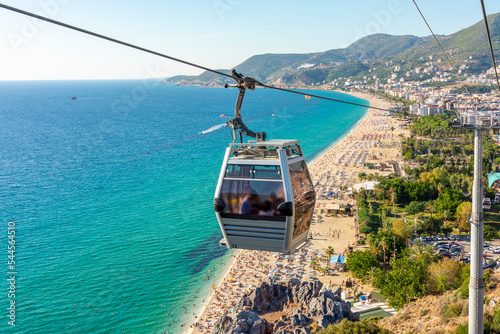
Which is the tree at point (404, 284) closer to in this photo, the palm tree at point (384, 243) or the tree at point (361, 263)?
the tree at point (361, 263)

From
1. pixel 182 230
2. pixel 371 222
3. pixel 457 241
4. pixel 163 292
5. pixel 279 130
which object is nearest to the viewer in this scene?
pixel 163 292

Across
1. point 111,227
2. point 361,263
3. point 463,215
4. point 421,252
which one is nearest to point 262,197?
point 361,263

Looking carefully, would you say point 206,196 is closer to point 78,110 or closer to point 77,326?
point 77,326

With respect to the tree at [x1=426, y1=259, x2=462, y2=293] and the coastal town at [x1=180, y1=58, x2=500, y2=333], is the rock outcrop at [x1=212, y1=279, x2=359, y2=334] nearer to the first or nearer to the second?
the coastal town at [x1=180, y1=58, x2=500, y2=333]

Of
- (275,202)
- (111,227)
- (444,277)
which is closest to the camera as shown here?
(275,202)

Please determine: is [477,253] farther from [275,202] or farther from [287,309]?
[287,309]

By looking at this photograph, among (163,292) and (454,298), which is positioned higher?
(454,298)

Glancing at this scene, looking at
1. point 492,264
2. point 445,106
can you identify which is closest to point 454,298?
point 492,264

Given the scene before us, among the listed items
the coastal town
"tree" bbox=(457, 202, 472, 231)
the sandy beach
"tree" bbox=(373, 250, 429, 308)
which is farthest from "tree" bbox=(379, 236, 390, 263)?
"tree" bbox=(457, 202, 472, 231)
